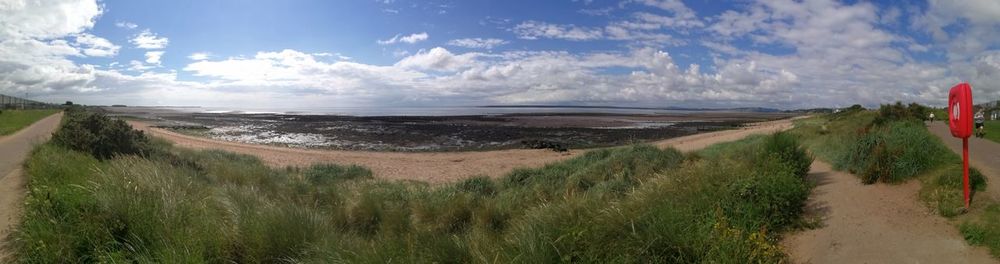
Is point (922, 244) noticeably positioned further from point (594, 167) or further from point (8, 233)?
point (8, 233)

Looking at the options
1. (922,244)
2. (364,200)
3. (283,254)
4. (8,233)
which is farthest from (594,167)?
(8,233)

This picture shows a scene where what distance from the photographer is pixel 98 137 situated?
1198 centimetres

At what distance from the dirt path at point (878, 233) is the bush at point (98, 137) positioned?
13.8 metres

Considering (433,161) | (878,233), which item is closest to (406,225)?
(878,233)

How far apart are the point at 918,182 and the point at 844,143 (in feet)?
12.7

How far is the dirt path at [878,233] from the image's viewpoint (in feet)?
17.6

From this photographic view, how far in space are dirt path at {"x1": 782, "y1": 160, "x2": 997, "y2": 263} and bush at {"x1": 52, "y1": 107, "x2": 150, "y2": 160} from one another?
45.1 ft

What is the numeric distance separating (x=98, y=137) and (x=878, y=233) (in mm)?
15468

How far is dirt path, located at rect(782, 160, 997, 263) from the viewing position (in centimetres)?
538

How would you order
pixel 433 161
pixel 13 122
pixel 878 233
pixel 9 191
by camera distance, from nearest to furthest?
pixel 878 233
pixel 9 191
pixel 433 161
pixel 13 122

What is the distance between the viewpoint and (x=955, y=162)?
784 centimetres

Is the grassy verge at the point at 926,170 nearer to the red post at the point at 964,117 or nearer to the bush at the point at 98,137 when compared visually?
the red post at the point at 964,117

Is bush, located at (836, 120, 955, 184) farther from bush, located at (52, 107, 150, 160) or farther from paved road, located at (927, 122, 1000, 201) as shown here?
bush, located at (52, 107, 150, 160)

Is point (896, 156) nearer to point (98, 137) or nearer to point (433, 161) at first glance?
point (98, 137)
